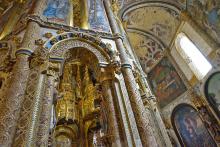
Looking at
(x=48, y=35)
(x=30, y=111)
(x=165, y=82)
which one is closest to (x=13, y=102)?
(x=30, y=111)

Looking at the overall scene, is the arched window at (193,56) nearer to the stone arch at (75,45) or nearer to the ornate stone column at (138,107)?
the ornate stone column at (138,107)

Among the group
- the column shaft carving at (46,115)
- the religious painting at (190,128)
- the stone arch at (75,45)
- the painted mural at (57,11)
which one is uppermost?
the painted mural at (57,11)

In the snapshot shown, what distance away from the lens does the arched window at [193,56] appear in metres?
10.0

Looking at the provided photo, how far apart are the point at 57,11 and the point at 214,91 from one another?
317 inches

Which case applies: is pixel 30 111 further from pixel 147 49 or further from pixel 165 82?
pixel 147 49

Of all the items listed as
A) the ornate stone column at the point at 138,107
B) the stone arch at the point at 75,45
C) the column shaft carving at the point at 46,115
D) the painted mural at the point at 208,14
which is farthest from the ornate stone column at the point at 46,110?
the painted mural at the point at 208,14

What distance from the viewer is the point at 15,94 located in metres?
3.80

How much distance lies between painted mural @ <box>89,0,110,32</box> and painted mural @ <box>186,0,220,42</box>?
5376mm

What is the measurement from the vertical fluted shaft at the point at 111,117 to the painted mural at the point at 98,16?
291 centimetres

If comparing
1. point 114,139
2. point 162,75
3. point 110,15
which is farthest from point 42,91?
point 162,75

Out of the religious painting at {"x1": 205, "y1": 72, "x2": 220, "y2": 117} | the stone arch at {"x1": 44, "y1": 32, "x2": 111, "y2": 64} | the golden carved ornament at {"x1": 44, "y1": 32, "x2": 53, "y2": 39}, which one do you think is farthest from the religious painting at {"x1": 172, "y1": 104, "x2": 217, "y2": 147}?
the golden carved ornament at {"x1": 44, "y1": 32, "x2": 53, "y2": 39}

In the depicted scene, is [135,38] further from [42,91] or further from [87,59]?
[42,91]

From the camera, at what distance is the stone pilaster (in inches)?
161

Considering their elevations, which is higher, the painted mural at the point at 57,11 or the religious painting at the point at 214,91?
the painted mural at the point at 57,11
